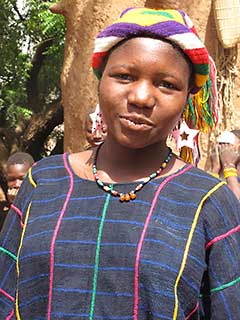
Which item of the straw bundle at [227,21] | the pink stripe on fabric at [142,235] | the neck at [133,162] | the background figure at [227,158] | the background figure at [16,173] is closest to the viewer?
the pink stripe on fabric at [142,235]

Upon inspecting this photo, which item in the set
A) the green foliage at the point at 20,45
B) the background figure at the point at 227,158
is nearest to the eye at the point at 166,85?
the background figure at the point at 227,158

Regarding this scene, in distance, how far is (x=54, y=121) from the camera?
10.1 meters

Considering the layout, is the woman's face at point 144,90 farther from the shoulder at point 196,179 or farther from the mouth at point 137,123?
the shoulder at point 196,179

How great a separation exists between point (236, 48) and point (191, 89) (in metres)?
3.31

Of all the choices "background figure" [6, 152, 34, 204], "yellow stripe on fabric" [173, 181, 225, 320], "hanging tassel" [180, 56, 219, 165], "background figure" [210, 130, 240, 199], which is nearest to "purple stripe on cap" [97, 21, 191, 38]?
"hanging tassel" [180, 56, 219, 165]

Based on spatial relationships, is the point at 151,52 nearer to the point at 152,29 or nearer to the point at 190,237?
the point at 152,29

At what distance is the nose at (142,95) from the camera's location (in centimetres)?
141

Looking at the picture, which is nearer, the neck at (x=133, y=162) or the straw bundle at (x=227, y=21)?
the neck at (x=133, y=162)

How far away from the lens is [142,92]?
1416 millimetres

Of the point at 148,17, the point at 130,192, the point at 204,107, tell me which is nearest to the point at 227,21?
the point at 204,107

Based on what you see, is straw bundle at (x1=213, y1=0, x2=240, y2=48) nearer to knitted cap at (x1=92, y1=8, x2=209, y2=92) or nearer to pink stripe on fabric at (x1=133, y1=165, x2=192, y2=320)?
knitted cap at (x1=92, y1=8, x2=209, y2=92)

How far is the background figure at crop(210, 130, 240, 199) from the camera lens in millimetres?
3557

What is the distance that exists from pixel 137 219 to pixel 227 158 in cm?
227

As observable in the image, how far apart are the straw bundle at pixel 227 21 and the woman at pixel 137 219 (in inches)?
121
